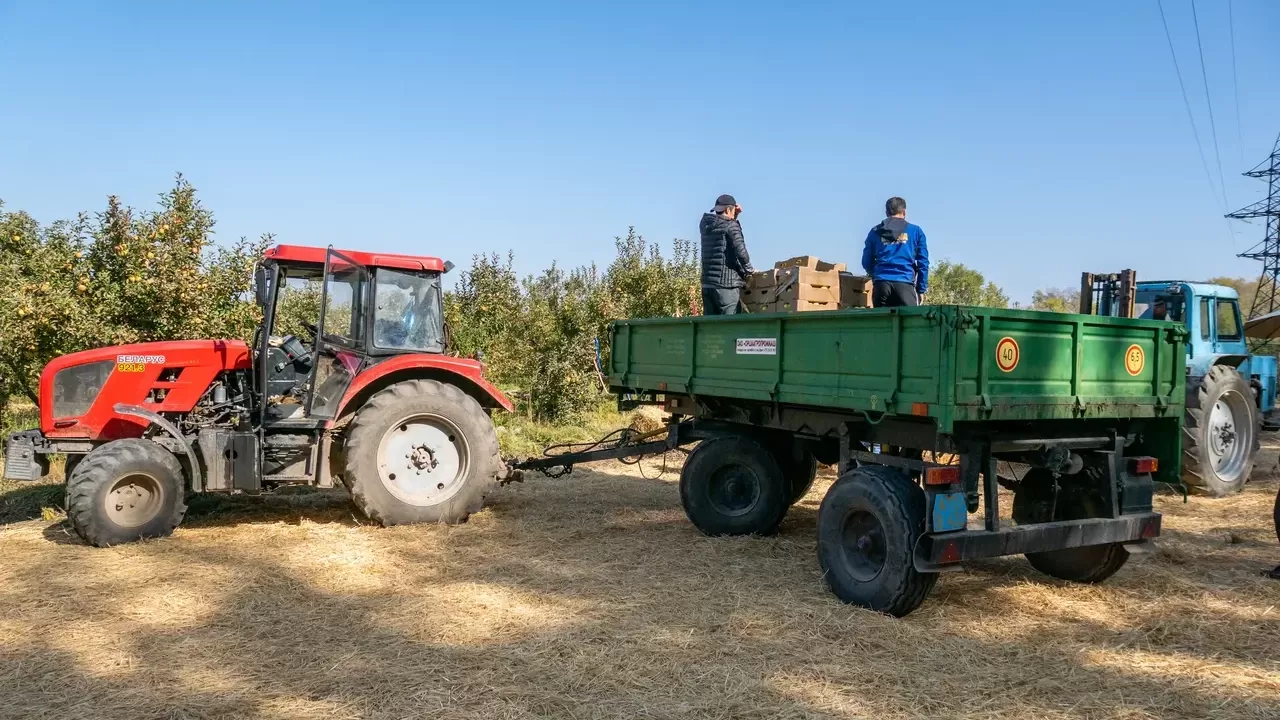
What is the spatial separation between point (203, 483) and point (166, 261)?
377 cm

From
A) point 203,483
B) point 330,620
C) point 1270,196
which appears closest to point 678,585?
point 330,620

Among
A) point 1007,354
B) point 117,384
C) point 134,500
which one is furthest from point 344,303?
point 1007,354

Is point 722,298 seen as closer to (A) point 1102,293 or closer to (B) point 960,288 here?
(A) point 1102,293

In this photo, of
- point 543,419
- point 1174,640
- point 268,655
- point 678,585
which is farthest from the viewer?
point 543,419

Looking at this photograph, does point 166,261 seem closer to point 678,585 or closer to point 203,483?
point 203,483

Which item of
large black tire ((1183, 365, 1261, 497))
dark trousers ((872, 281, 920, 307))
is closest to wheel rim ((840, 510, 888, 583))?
dark trousers ((872, 281, 920, 307))

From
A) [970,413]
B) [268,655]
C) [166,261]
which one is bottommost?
[268,655]

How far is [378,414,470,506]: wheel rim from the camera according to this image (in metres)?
6.93

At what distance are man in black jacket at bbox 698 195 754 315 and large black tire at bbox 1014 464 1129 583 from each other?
8.49 feet

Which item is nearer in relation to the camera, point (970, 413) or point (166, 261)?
point (970, 413)

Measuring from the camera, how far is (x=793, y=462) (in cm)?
675

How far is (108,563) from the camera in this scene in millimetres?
5727

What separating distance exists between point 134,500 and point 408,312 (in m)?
2.40

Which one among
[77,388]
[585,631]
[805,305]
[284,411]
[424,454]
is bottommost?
[585,631]
